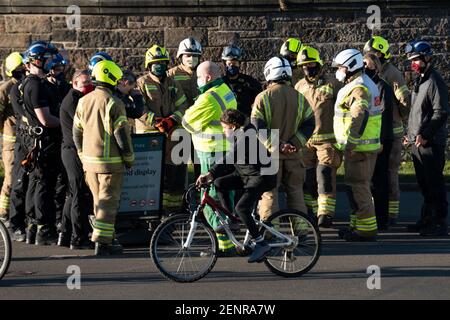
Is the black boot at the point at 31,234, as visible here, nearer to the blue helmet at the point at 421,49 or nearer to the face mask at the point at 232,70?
the face mask at the point at 232,70

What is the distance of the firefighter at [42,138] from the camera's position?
13.8 metres

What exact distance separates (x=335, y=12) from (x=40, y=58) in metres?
6.93

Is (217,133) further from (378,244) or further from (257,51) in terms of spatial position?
(257,51)

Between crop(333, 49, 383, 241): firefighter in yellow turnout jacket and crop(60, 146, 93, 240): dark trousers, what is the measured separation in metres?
2.94

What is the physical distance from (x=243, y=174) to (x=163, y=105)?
356cm

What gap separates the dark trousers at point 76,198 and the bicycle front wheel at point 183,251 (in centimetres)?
205

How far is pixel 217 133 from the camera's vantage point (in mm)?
13039

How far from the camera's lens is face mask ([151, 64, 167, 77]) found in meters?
15.2

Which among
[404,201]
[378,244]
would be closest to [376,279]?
[378,244]

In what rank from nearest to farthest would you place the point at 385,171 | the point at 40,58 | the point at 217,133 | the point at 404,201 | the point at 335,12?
the point at 217,133 < the point at 40,58 < the point at 385,171 < the point at 404,201 < the point at 335,12

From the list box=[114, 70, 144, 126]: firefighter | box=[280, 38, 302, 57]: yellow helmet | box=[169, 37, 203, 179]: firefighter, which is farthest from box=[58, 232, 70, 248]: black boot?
box=[280, 38, 302, 57]: yellow helmet

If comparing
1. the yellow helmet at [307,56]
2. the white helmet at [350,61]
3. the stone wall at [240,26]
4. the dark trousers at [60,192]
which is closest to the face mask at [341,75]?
the white helmet at [350,61]

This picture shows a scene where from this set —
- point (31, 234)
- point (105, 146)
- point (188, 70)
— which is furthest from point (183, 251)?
point (188, 70)

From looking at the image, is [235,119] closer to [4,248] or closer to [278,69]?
[278,69]
